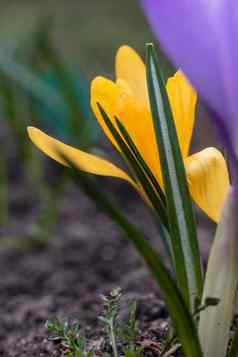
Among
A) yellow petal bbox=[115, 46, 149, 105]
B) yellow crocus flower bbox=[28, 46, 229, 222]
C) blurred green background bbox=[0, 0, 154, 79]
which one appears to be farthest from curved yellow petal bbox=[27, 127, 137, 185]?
blurred green background bbox=[0, 0, 154, 79]

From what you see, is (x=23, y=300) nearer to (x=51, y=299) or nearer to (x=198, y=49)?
(x=51, y=299)

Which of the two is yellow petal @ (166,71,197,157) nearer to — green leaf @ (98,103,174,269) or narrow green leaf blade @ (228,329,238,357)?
green leaf @ (98,103,174,269)

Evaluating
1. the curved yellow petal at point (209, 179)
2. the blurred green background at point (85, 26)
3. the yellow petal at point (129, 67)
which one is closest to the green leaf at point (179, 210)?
the curved yellow petal at point (209, 179)

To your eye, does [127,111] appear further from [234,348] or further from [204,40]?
[234,348]

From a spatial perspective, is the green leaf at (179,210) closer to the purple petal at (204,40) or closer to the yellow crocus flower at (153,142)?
the yellow crocus flower at (153,142)

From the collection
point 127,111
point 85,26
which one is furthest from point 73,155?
point 85,26

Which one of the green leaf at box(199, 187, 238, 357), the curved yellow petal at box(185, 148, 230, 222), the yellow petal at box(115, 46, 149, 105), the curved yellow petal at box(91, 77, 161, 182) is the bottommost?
the green leaf at box(199, 187, 238, 357)
